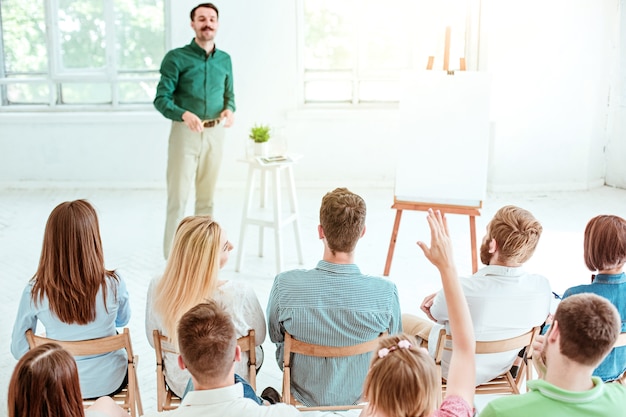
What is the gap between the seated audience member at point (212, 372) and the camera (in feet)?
6.97

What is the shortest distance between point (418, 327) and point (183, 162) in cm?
273

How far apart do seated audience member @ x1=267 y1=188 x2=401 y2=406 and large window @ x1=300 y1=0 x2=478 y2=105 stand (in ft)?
15.8

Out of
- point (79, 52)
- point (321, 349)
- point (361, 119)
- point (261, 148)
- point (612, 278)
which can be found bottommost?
point (321, 349)

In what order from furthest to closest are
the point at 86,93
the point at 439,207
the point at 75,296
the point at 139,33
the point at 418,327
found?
the point at 86,93 → the point at 139,33 → the point at 439,207 → the point at 418,327 → the point at 75,296

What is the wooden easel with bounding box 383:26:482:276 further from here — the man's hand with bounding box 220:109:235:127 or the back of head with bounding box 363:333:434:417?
the back of head with bounding box 363:333:434:417

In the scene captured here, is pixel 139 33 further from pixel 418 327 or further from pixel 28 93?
pixel 418 327

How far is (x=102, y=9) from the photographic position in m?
7.61

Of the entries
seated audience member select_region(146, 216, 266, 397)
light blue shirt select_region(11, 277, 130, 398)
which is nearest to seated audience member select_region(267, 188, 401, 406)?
seated audience member select_region(146, 216, 266, 397)

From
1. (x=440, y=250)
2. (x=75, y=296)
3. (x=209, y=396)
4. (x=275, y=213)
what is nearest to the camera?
(x=209, y=396)

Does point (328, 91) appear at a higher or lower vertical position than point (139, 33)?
lower

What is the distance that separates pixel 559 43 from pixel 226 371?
6.34 metres

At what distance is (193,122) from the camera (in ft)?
17.6

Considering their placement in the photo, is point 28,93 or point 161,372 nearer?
point 161,372

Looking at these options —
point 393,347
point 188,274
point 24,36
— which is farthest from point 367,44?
point 393,347
